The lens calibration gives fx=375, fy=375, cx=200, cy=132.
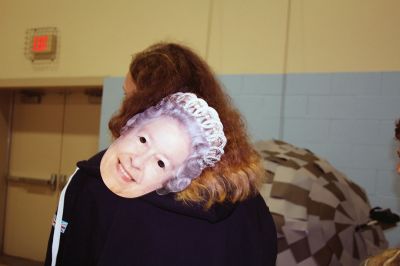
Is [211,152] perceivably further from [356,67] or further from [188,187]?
[356,67]

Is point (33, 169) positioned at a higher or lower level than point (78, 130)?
lower

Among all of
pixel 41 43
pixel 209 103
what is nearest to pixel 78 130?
pixel 41 43

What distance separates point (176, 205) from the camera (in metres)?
0.85

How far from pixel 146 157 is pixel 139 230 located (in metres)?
0.17

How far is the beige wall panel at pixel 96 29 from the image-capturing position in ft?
8.24

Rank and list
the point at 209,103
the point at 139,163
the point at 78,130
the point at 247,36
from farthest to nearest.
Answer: the point at 78,130
the point at 247,36
the point at 209,103
the point at 139,163

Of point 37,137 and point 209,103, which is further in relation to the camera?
point 37,137

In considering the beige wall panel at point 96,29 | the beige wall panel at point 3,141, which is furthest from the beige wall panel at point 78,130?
the beige wall panel at point 3,141

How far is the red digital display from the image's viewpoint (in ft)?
9.44

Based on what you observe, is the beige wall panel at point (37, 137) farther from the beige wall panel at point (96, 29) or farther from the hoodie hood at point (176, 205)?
the hoodie hood at point (176, 205)

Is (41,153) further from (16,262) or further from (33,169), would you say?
(16,262)

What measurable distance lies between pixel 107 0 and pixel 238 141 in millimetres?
2194

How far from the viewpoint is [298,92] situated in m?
2.18

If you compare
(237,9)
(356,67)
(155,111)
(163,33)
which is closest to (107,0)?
(163,33)
